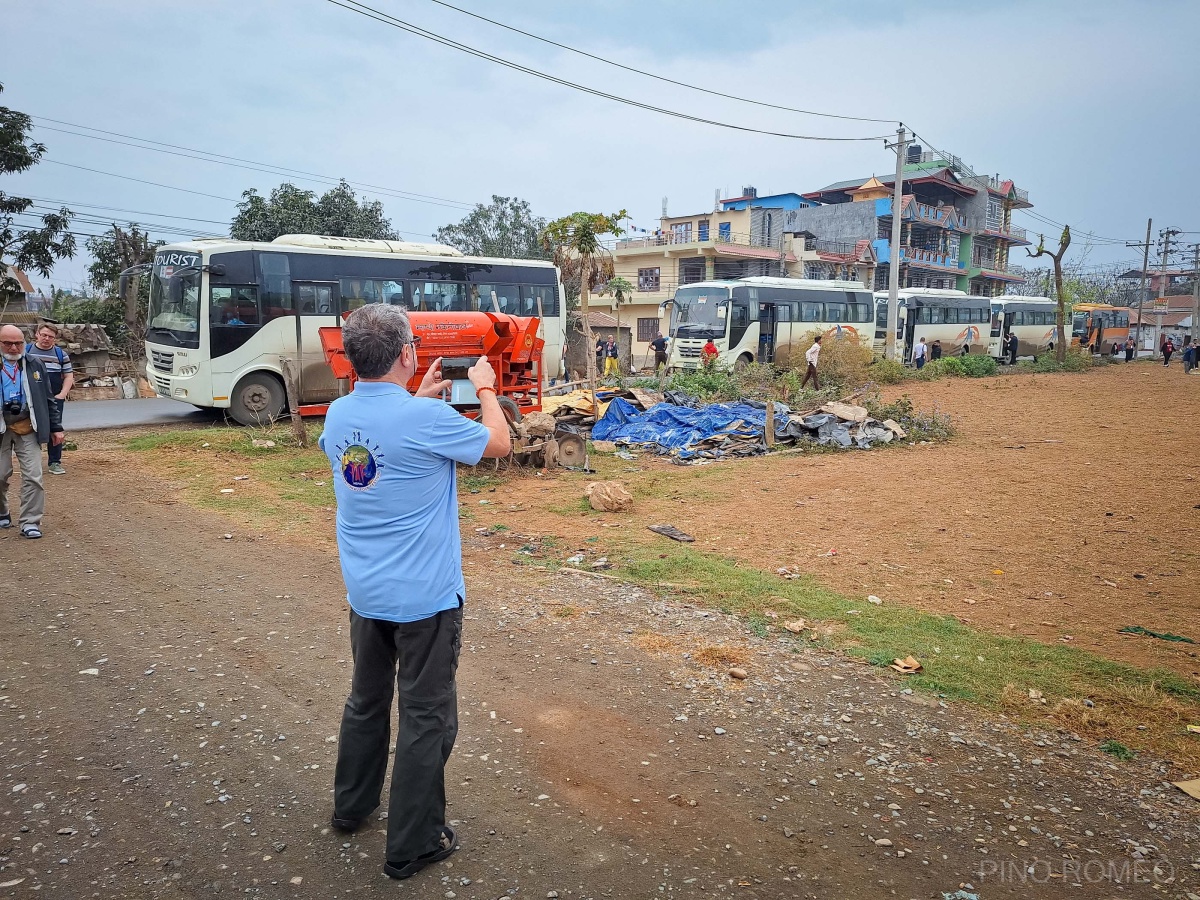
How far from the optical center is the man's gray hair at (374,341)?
254 cm

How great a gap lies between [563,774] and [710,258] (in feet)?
131

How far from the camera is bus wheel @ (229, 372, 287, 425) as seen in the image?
14.0 metres

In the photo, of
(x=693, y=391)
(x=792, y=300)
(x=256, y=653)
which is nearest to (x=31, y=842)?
(x=256, y=653)

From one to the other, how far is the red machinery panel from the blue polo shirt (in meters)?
8.40

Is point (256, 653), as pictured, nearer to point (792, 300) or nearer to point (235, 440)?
point (235, 440)

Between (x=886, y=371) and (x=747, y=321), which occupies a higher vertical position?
(x=747, y=321)

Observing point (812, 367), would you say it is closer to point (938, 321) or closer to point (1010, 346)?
point (938, 321)

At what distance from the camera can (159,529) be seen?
7.00 meters

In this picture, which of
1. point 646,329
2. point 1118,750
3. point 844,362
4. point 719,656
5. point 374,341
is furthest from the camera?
point 646,329

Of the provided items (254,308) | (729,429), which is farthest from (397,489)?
(254,308)

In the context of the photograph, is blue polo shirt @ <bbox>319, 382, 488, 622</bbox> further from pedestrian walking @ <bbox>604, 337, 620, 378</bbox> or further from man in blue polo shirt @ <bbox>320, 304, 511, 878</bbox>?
pedestrian walking @ <bbox>604, 337, 620, 378</bbox>

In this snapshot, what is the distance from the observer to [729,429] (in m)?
13.1

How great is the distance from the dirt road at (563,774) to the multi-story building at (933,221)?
4780 centimetres

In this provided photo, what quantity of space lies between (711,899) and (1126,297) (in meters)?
94.7
